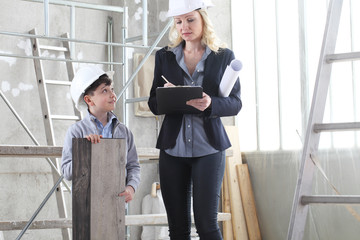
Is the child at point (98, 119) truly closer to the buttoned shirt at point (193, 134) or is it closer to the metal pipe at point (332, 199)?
the buttoned shirt at point (193, 134)

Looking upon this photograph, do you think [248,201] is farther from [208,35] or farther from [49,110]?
[208,35]

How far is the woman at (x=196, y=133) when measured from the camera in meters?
2.54

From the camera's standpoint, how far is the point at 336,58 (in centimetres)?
309

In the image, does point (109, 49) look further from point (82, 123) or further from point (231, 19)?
point (82, 123)

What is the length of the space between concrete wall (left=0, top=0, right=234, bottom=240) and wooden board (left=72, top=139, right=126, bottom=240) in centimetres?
343

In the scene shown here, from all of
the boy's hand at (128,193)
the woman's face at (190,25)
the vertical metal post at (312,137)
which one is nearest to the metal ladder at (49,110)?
the boy's hand at (128,193)

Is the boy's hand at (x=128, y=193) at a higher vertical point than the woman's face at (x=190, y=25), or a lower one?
lower

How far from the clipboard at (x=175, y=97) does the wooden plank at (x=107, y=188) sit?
253 millimetres

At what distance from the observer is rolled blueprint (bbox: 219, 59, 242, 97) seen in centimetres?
246

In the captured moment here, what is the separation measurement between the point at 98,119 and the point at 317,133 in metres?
1.12

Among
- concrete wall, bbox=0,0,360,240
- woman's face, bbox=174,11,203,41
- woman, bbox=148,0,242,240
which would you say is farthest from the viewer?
concrete wall, bbox=0,0,360,240

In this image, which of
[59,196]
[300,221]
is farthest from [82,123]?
[59,196]

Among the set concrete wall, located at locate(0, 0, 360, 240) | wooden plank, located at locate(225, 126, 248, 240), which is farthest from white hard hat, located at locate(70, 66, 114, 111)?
wooden plank, located at locate(225, 126, 248, 240)

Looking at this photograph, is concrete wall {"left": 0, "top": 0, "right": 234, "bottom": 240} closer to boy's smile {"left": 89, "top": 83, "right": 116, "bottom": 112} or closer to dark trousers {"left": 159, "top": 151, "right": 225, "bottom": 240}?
boy's smile {"left": 89, "top": 83, "right": 116, "bottom": 112}
